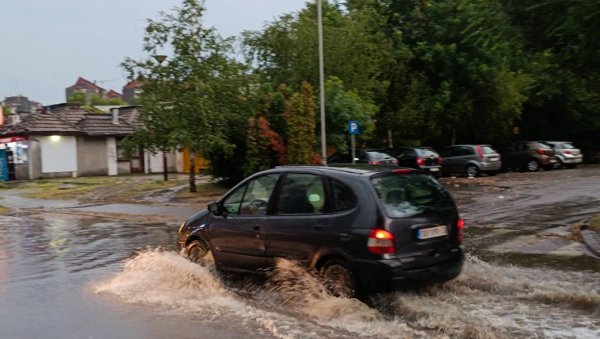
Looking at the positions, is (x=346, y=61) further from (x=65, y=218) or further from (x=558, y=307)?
(x=558, y=307)

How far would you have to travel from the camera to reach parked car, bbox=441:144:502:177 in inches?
1096

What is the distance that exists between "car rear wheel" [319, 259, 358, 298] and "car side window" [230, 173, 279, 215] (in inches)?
47.1

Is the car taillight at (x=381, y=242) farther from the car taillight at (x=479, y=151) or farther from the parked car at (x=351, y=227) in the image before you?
the car taillight at (x=479, y=151)

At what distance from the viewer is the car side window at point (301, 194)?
6.93 metres

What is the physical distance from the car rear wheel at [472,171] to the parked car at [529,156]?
4.11 meters

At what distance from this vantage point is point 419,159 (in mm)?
26188

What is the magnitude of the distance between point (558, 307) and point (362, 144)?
22317 mm

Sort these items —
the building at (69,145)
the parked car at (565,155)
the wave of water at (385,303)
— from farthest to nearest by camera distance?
the building at (69,145) → the parked car at (565,155) → the wave of water at (385,303)

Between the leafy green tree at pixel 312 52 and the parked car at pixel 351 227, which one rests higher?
the leafy green tree at pixel 312 52

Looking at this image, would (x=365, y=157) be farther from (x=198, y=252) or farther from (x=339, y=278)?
(x=339, y=278)

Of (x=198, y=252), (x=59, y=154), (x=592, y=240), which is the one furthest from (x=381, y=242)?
(x=59, y=154)

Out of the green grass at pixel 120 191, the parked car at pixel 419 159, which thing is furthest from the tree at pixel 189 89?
the parked car at pixel 419 159

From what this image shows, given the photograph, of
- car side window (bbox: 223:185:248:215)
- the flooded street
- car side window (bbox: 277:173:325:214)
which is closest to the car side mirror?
car side window (bbox: 223:185:248:215)

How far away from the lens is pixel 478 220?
1360 cm
